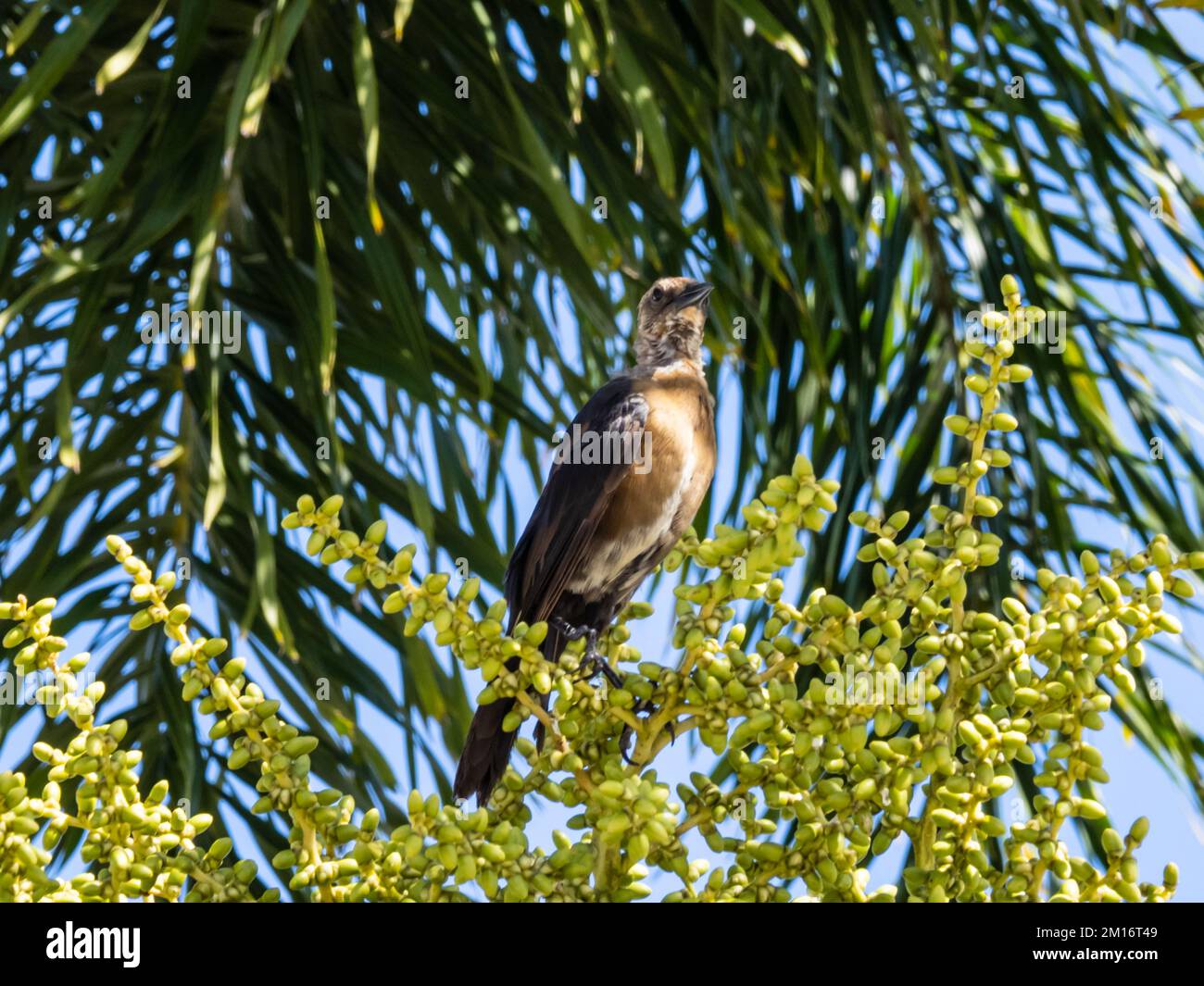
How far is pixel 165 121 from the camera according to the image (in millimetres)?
2512

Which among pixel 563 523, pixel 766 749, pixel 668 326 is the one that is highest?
pixel 668 326

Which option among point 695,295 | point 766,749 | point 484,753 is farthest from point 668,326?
point 766,749

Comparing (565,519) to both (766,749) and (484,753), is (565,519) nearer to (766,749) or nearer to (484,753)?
(484,753)

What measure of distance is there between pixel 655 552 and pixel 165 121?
43.8 inches

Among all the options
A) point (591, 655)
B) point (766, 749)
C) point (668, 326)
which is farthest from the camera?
point (668, 326)

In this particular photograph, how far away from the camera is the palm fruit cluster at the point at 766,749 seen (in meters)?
1.32

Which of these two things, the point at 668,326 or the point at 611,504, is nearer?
the point at 611,504

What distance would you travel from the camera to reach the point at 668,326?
2.93m

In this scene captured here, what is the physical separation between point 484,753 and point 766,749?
0.67 metres

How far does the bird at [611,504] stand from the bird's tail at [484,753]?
1.19ft

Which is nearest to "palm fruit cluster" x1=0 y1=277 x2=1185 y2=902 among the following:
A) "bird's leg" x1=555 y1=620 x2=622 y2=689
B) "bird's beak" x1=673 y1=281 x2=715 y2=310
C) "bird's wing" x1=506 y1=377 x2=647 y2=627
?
"bird's leg" x1=555 y1=620 x2=622 y2=689

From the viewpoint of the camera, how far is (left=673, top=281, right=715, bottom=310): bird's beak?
107 inches
